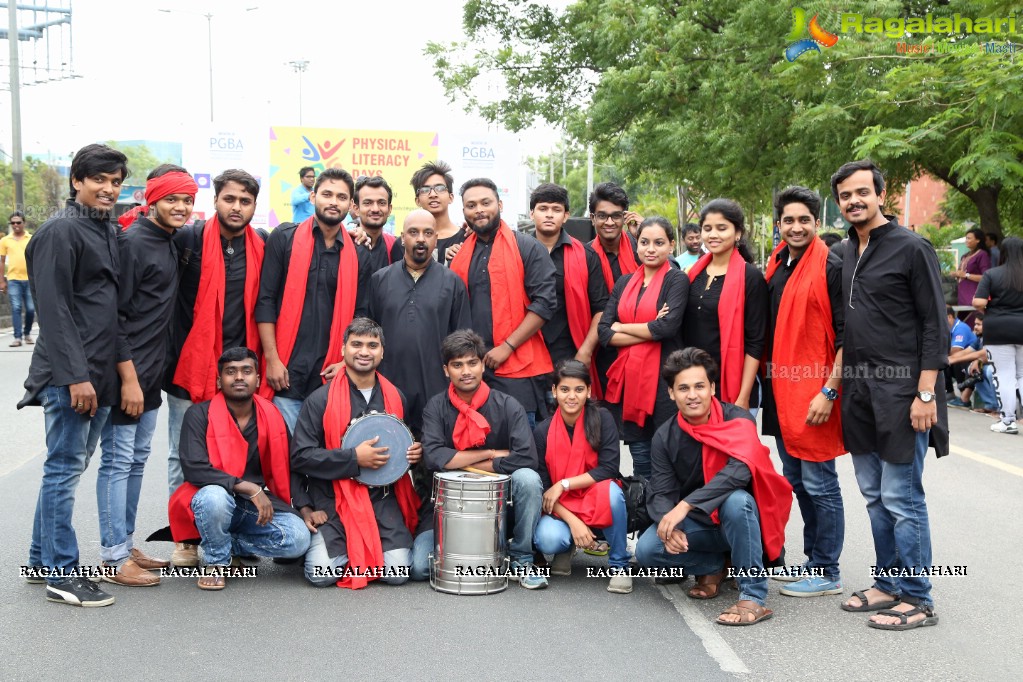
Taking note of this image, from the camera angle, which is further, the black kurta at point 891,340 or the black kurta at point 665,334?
the black kurta at point 665,334

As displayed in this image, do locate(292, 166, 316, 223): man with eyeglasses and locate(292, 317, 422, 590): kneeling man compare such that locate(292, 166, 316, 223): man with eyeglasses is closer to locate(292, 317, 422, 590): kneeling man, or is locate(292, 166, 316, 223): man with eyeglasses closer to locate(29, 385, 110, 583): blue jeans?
locate(292, 317, 422, 590): kneeling man

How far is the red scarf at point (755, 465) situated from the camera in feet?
17.5

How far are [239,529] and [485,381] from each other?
5.66ft

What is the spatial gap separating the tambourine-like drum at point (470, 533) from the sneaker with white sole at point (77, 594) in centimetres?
171

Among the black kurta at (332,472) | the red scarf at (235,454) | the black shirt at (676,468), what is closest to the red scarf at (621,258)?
the black shirt at (676,468)

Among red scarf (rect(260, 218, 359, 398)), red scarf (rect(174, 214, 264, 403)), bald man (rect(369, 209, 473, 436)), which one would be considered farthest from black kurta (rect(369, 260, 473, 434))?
red scarf (rect(174, 214, 264, 403))

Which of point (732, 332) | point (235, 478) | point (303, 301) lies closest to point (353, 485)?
point (235, 478)

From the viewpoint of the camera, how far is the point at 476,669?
449cm

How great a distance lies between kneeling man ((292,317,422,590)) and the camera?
5.70m

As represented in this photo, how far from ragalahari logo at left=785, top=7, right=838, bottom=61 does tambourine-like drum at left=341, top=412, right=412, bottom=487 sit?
32.6 feet

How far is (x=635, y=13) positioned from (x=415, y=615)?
14603 mm

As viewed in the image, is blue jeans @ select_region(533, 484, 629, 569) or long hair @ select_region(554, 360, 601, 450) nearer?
blue jeans @ select_region(533, 484, 629, 569)

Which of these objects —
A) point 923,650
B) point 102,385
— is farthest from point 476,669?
point 102,385

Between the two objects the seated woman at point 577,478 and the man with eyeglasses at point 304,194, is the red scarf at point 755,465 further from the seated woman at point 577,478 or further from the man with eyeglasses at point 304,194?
the man with eyeglasses at point 304,194
